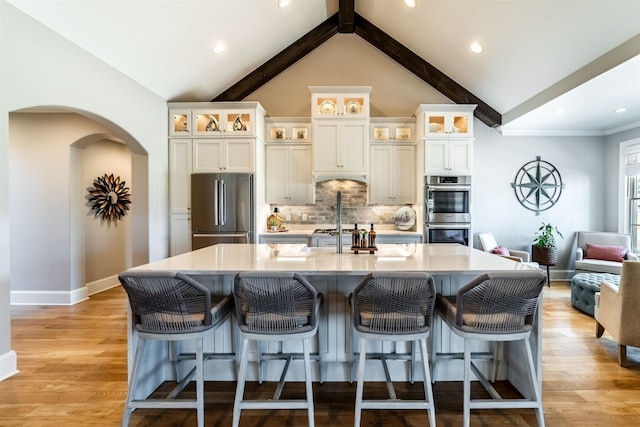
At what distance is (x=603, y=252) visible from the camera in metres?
4.98

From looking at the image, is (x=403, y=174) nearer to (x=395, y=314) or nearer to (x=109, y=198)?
(x=395, y=314)

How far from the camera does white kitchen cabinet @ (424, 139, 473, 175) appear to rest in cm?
465

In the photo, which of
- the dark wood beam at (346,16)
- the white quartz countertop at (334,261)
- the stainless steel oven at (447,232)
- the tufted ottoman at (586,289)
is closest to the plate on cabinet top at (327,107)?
the dark wood beam at (346,16)

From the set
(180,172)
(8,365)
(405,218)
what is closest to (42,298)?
(8,365)

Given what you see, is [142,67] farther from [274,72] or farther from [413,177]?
[413,177]

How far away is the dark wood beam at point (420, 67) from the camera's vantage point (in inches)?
202

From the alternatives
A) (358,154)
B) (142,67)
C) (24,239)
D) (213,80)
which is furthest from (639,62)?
(24,239)

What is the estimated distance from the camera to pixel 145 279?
5.65 ft

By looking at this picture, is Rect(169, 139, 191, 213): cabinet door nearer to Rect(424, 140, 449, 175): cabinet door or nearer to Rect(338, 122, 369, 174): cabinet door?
Rect(338, 122, 369, 174): cabinet door

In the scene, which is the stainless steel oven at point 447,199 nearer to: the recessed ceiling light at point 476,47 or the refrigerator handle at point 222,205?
the recessed ceiling light at point 476,47

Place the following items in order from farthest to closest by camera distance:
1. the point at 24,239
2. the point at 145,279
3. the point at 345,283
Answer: the point at 24,239
the point at 345,283
the point at 145,279

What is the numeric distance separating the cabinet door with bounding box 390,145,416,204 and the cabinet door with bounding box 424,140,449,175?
33cm

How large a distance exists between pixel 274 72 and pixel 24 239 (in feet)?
13.9

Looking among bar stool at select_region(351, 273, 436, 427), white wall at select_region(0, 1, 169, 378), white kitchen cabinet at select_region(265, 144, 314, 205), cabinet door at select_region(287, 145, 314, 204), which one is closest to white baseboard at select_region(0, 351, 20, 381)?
white wall at select_region(0, 1, 169, 378)
